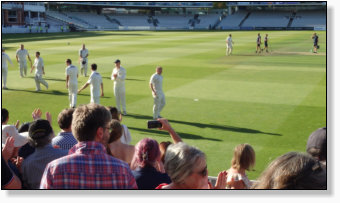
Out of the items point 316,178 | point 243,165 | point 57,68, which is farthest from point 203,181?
point 57,68

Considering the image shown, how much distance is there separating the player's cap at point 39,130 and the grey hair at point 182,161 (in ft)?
7.12

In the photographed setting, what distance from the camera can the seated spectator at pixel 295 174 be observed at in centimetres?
313

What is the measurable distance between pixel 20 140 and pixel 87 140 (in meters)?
2.80

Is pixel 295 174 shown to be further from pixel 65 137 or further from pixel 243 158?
pixel 65 137

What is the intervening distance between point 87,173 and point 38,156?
1685 mm

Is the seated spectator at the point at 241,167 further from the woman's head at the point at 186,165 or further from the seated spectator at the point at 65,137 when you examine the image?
the seated spectator at the point at 65,137

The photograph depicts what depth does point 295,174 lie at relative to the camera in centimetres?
314

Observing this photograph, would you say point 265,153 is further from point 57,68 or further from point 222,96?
point 57,68

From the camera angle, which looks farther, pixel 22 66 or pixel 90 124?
pixel 22 66

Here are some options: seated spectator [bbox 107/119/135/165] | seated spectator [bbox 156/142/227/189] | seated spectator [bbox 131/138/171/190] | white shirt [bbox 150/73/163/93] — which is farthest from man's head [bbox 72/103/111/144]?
white shirt [bbox 150/73/163/93]

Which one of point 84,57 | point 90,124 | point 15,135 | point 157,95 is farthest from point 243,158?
point 84,57

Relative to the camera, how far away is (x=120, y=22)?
108 meters

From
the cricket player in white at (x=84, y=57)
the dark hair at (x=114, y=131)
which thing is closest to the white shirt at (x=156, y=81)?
the dark hair at (x=114, y=131)

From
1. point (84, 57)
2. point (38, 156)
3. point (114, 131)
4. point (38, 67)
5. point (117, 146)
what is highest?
point (84, 57)
